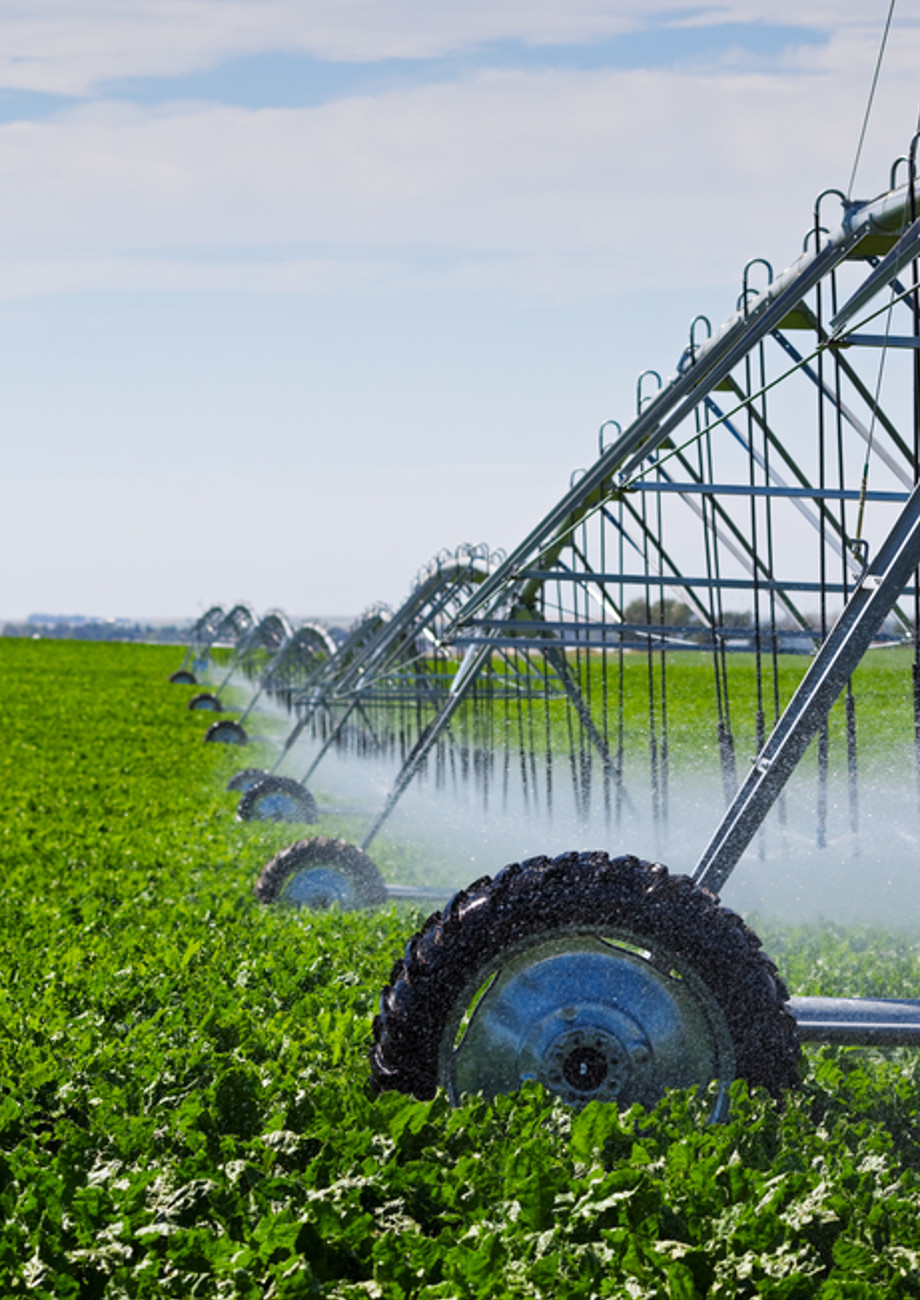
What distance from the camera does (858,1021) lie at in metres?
3.58

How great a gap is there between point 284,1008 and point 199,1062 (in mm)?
1053

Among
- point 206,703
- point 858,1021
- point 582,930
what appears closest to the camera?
point 582,930

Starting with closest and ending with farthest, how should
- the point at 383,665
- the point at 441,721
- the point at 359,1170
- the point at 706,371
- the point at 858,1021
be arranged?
the point at 359,1170 → the point at 858,1021 → the point at 706,371 → the point at 441,721 → the point at 383,665

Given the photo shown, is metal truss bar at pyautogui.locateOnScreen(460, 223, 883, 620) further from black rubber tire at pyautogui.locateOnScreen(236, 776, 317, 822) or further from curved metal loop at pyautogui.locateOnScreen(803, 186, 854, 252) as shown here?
black rubber tire at pyautogui.locateOnScreen(236, 776, 317, 822)

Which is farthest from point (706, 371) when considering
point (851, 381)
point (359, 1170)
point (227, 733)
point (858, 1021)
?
point (227, 733)

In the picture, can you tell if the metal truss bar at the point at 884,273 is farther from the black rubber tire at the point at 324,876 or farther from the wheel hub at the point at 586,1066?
the black rubber tire at the point at 324,876

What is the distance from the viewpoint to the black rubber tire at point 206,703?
2572 cm

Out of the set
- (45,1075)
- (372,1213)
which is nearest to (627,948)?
(372,1213)

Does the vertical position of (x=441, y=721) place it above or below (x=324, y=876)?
above

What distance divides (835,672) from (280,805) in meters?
7.47

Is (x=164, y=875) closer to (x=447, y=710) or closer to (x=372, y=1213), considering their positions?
(x=447, y=710)

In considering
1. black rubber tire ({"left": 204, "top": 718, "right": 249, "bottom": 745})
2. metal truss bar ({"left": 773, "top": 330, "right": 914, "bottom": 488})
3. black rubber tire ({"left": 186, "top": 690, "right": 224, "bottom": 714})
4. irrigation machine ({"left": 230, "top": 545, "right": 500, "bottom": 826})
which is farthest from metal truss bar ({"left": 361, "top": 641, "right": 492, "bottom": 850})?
black rubber tire ({"left": 186, "top": 690, "right": 224, "bottom": 714})

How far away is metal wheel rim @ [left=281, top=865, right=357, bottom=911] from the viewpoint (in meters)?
7.02

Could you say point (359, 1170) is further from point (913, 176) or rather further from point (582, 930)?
point (913, 176)
